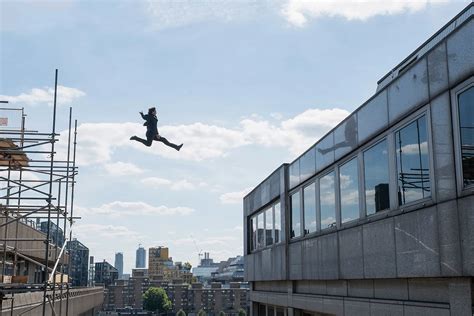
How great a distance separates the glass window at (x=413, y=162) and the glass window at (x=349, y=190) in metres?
2.48

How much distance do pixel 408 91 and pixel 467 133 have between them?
2348mm

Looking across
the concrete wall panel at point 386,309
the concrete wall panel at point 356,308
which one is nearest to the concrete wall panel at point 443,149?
the concrete wall panel at point 386,309

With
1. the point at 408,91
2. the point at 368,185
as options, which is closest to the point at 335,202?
the point at 368,185

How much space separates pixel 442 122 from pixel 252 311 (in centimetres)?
2001

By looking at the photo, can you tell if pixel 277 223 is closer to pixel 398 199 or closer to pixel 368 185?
pixel 368 185

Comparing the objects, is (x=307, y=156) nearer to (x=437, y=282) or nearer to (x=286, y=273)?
(x=286, y=273)

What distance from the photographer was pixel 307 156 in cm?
1866

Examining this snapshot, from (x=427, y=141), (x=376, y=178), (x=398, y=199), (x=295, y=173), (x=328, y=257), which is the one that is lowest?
(x=328, y=257)

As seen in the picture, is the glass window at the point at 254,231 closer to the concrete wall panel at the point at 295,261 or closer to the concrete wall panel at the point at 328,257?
the concrete wall panel at the point at 295,261

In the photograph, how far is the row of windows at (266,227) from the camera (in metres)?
22.6

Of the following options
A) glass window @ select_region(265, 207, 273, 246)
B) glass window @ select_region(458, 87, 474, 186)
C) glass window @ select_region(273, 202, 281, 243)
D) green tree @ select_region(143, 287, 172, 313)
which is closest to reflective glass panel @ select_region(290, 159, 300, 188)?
glass window @ select_region(273, 202, 281, 243)

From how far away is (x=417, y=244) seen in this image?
35.2 ft

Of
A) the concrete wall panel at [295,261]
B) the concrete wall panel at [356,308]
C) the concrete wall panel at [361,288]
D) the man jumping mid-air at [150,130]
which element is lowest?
the concrete wall panel at [356,308]

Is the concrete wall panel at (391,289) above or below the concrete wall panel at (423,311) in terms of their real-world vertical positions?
above
